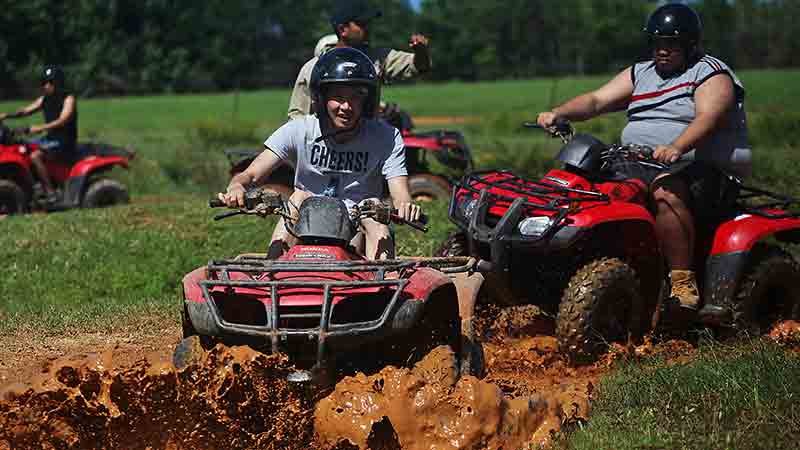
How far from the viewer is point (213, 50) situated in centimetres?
6706

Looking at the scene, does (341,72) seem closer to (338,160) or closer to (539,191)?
(338,160)

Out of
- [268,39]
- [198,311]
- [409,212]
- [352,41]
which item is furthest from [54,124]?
[268,39]

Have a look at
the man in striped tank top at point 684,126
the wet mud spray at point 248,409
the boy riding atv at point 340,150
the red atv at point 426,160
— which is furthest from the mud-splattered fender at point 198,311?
the red atv at point 426,160

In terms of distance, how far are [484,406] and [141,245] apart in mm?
6646

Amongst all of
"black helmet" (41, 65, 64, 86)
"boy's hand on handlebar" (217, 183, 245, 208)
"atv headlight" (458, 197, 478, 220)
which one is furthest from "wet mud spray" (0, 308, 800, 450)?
"black helmet" (41, 65, 64, 86)

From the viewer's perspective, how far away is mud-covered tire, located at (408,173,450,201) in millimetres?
13648

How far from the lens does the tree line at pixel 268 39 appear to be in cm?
4544

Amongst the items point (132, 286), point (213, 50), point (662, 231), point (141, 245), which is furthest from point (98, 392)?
point (213, 50)

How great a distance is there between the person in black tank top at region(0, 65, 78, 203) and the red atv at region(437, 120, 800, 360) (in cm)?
939

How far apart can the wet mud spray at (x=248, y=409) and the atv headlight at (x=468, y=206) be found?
195cm

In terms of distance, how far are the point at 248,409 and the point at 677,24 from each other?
3.99 meters

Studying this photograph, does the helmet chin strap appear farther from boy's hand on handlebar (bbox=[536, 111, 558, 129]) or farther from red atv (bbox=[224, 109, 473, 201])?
red atv (bbox=[224, 109, 473, 201])

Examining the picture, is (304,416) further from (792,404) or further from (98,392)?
(792,404)

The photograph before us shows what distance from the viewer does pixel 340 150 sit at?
6.81 metres
